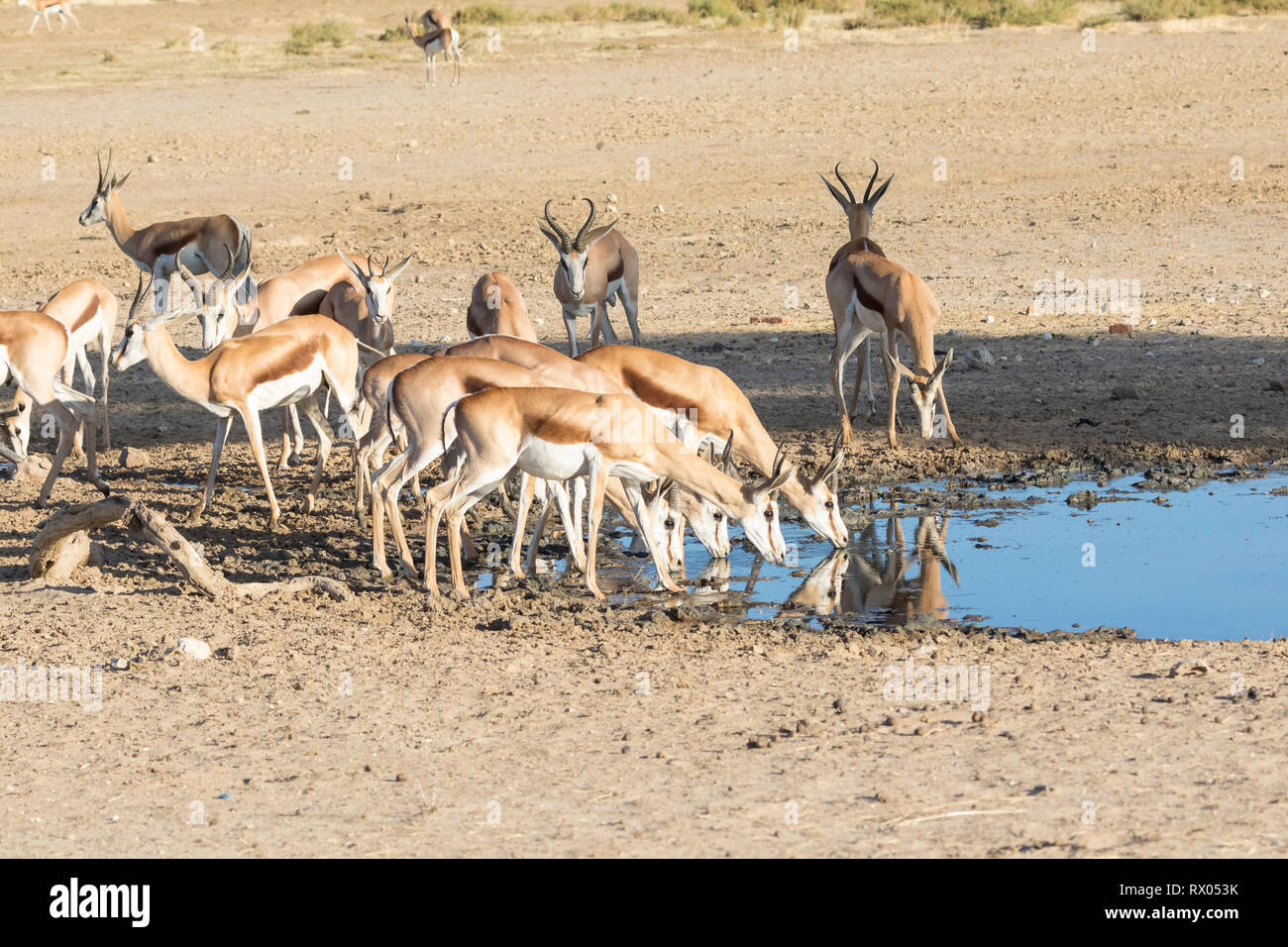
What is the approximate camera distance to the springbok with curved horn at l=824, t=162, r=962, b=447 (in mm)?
11441

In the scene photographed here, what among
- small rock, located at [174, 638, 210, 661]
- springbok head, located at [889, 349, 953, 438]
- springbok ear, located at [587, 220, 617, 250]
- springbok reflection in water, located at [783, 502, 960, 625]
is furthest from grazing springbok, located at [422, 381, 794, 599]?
springbok ear, located at [587, 220, 617, 250]

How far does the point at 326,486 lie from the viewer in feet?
36.5

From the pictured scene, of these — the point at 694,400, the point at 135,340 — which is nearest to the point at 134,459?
the point at 135,340

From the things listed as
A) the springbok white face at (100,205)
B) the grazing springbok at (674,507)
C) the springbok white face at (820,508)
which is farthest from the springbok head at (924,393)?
the springbok white face at (100,205)

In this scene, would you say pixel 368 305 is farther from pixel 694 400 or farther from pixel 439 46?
pixel 439 46

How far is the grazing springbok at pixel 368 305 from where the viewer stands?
11.6 metres

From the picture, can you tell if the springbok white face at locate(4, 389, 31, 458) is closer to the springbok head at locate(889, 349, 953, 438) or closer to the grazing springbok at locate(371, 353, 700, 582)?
the grazing springbok at locate(371, 353, 700, 582)

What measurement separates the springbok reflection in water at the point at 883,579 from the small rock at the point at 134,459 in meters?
5.13

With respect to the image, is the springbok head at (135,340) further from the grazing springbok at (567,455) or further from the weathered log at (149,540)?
the grazing springbok at (567,455)

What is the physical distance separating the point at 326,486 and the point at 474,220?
885cm

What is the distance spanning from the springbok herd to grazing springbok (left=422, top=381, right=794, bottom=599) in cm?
1

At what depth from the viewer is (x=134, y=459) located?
11.6 meters

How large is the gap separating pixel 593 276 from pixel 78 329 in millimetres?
4241

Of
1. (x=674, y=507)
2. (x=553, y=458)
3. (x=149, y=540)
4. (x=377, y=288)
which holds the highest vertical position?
(x=377, y=288)
